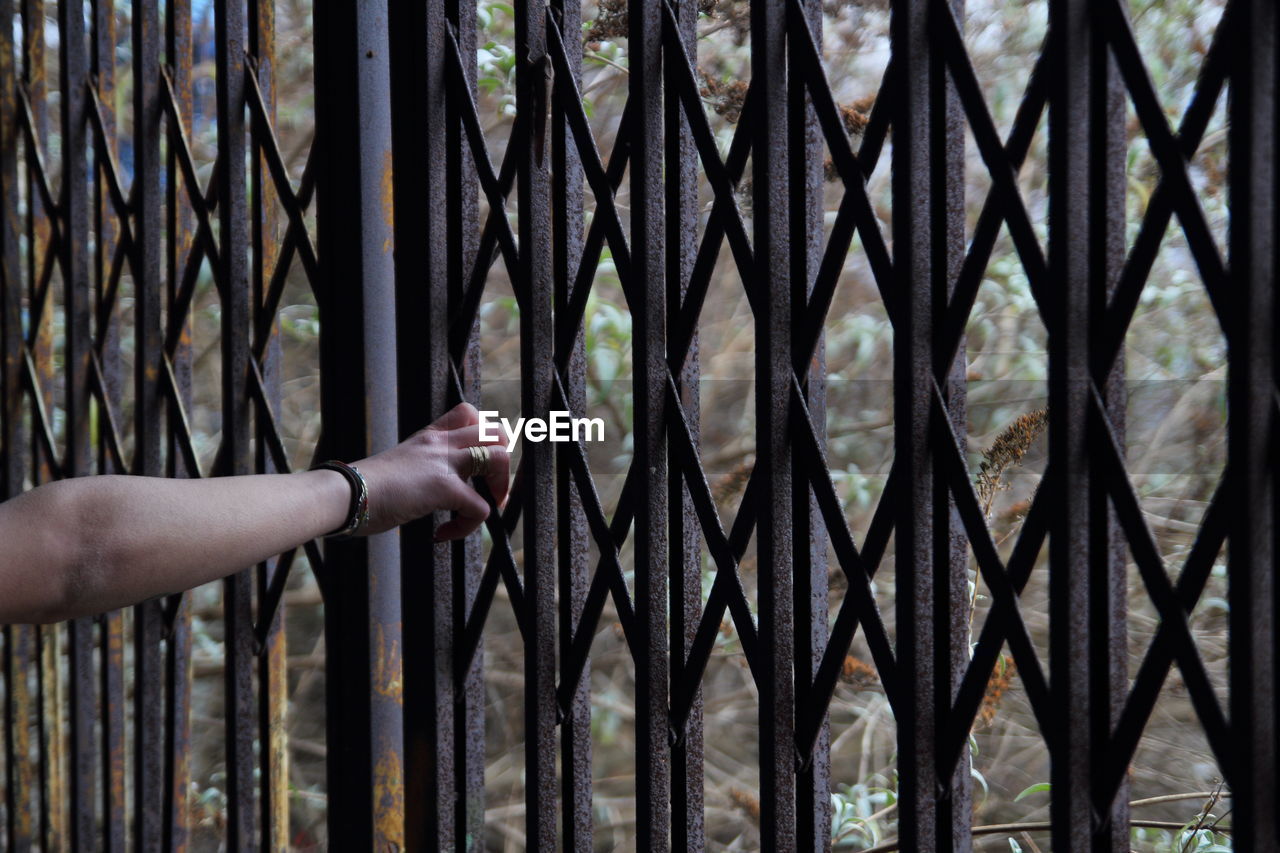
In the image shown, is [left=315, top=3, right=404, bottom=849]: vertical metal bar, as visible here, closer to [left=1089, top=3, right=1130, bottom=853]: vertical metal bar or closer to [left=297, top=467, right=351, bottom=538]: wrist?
[left=297, top=467, right=351, bottom=538]: wrist

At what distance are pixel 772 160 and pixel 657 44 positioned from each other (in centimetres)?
20

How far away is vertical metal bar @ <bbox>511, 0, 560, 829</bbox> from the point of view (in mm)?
1094

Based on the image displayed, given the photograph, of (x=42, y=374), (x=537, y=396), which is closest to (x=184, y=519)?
(x=537, y=396)

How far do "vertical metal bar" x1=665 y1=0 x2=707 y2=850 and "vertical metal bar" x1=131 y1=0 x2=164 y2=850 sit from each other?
1.01 meters

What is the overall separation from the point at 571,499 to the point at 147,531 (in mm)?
429

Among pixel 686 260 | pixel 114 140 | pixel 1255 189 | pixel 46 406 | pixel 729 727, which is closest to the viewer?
pixel 1255 189

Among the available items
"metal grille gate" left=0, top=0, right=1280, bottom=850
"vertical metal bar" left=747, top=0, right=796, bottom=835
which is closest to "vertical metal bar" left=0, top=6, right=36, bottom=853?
"metal grille gate" left=0, top=0, right=1280, bottom=850

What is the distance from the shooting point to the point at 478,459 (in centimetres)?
115

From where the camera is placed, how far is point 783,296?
2.98 ft

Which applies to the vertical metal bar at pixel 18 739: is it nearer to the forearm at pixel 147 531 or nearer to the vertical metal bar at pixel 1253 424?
the forearm at pixel 147 531

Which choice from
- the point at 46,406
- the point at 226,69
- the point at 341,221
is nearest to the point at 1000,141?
the point at 341,221

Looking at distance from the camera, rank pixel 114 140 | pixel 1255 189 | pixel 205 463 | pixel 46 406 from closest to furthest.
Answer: pixel 1255 189
pixel 114 140
pixel 46 406
pixel 205 463

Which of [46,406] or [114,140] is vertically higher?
[114,140]

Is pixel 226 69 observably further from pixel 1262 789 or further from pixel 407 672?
pixel 1262 789
